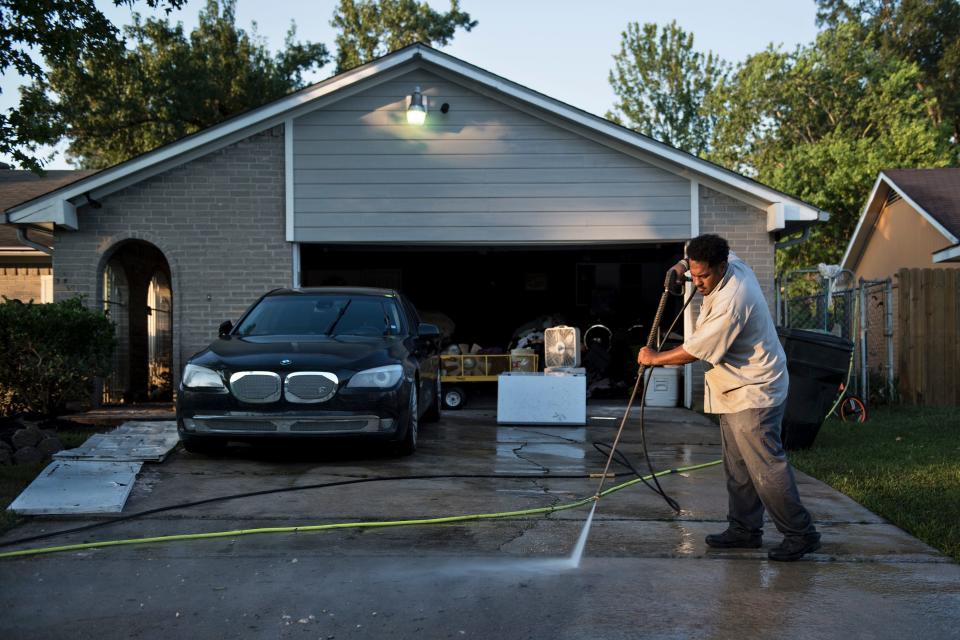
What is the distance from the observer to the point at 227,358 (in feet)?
24.6

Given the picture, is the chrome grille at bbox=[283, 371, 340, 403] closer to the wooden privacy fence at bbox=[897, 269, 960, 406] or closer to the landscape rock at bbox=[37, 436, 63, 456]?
the landscape rock at bbox=[37, 436, 63, 456]

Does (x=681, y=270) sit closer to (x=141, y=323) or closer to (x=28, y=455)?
(x=28, y=455)

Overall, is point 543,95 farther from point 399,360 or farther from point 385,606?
point 385,606

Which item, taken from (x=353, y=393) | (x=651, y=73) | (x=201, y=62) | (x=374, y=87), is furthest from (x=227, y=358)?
(x=651, y=73)

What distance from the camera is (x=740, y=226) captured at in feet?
41.1

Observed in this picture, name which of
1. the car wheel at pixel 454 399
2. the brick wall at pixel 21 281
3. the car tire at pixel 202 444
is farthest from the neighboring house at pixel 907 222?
the brick wall at pixel 21 281

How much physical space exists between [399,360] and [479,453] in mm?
1295

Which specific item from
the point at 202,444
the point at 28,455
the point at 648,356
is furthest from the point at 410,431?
the point at 648,356

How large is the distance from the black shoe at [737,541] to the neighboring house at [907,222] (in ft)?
42.8

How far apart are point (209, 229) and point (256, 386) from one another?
5.70m

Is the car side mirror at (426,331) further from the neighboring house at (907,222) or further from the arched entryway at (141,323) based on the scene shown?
the neighboring house at (907,222)

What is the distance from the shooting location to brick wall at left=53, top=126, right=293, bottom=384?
12.2m

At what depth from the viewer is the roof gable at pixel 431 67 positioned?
12.1 metres

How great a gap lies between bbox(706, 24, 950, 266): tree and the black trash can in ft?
69.6
